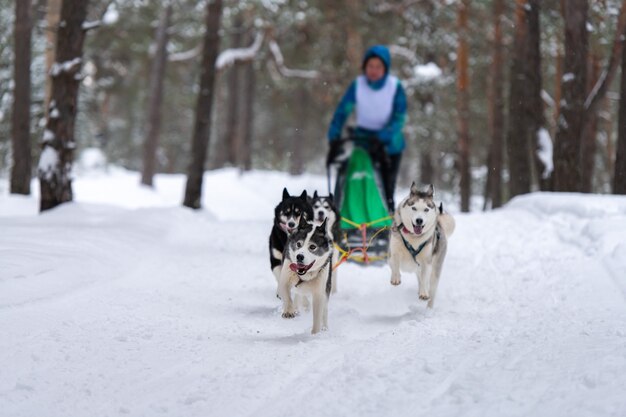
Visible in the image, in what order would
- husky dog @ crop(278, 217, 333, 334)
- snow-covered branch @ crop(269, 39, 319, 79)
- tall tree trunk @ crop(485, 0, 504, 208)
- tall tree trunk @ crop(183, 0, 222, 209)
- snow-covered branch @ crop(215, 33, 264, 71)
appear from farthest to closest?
snow-covered branch @ crop(269, 39, 319, 79) → snow-covered branch @ crop(215, 33, 264, 71) → tall tree trunk @ crop(485, 0, 504, 208) → tall tree trunk @ crop(183, 0, 222, 209) → husky dog @ crop(278, 217, 333, 334)

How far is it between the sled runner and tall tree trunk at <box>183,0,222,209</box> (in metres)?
6.30

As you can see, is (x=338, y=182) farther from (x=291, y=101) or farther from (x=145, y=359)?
(x=291, y=101)

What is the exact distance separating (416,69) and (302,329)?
17.8m

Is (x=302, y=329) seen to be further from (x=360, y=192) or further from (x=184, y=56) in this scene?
(x=184, y=56)

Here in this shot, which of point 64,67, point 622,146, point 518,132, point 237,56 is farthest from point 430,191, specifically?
point 237,56

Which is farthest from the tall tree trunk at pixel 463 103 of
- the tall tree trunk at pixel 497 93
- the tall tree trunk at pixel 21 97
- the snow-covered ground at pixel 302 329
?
the tall tree trunk at pixel 21 97

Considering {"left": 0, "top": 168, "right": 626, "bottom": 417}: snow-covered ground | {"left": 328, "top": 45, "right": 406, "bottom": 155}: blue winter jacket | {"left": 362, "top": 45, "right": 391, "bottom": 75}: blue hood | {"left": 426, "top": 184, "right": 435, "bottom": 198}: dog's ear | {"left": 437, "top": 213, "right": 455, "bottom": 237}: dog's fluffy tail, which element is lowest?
{"left": 0, "top": 168, "right": 626, "bottom": 417}: snow-covered ground

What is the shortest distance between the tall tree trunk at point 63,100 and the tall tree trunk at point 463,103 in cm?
1198

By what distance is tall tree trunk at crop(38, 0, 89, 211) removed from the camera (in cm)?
1071

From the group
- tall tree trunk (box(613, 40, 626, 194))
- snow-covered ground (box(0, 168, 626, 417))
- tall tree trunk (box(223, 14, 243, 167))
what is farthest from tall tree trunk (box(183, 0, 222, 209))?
tall tree trunk (box(223, 14, 243, 167))

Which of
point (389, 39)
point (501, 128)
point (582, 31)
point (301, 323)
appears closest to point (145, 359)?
point (301, 323)

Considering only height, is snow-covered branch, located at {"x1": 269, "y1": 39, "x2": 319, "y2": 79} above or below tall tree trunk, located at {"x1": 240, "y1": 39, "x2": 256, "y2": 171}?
above

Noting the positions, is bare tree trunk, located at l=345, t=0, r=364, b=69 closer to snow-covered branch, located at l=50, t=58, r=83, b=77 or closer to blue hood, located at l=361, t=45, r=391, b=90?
snow-covered branch, located at l=50, t=58, r=83, b=77

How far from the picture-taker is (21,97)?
48.5 feet
